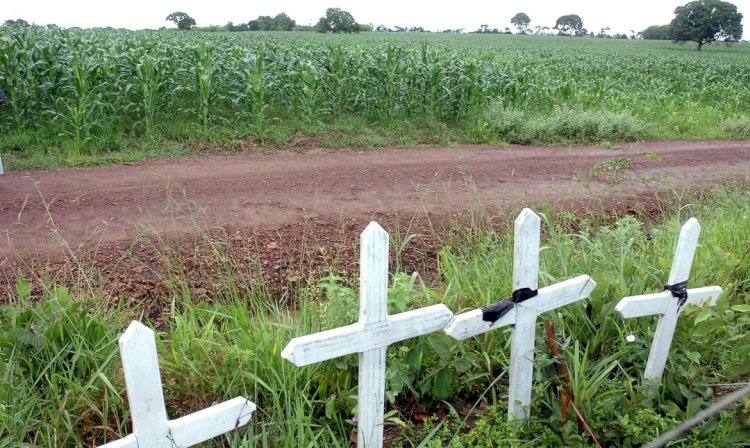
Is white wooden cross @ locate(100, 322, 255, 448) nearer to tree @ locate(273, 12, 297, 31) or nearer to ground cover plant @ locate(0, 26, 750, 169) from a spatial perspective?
ground cover plant @ locate(0, 26, 750, 169)

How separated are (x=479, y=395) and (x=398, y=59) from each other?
1017 centimetres

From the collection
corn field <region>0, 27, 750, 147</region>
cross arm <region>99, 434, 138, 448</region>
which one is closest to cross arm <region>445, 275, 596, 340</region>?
cross arm <region>99, 434, 138, 448</region>

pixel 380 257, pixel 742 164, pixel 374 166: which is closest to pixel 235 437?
pixel 380 257

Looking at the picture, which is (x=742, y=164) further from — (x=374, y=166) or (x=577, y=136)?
(x=374, y=166)

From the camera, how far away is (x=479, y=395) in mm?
3176

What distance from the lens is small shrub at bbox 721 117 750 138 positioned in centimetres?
1388

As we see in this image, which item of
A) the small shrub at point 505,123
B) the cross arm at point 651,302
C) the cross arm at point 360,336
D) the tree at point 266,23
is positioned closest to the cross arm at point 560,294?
the cross arm at point 651,302

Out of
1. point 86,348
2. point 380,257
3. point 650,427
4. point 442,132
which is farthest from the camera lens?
point 442,132

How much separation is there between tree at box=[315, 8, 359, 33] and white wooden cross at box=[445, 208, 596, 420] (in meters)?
69.7

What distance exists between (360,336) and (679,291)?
1715 millimetres

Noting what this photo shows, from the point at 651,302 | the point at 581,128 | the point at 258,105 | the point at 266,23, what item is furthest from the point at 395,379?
the point at 266,23

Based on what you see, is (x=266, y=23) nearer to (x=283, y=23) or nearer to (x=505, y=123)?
(x=283, y=23)

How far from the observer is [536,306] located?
2.85 meters

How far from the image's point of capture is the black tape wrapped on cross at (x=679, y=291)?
3.06 meters
